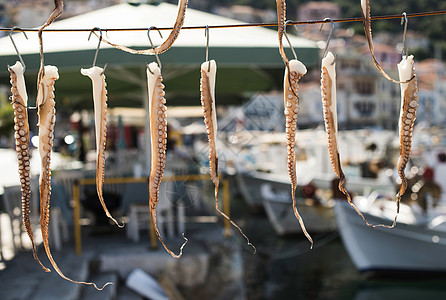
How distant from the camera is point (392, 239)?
32.8ft

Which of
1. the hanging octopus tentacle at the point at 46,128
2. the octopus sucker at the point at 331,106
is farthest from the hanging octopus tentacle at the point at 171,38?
the octopus sucker at the point at 331,106

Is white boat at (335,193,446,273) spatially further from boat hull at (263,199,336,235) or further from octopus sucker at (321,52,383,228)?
octopus sucker at (321,52,383,228)

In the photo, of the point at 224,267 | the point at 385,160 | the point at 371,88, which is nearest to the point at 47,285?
the point at 224,267

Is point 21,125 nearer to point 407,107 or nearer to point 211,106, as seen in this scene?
point 211,106

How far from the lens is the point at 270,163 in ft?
71.4

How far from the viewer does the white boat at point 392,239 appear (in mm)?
9352

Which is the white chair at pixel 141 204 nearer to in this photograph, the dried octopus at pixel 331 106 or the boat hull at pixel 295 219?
the dried octopus at pixel 331 106

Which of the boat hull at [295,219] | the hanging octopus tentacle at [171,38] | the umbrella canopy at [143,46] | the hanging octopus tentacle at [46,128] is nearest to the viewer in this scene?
the hanging octopus tentacle at [171,38]

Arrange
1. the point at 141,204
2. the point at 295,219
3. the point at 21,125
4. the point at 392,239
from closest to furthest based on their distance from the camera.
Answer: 1. the point at 21,125
2. the point at 141,204
3. the point at 392,239
4. the point at 295,219

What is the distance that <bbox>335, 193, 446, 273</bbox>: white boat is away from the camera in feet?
30.7

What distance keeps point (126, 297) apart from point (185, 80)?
4747 mm

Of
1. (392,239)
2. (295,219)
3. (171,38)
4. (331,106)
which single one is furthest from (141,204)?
(295,219)

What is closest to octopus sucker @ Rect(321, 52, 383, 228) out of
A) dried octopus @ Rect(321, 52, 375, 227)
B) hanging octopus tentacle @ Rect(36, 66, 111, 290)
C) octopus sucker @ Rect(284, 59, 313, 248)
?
dried octopus @ Rect(321, 52, 375, 227)

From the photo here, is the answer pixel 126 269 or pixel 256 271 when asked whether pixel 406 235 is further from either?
pixel 126 269
